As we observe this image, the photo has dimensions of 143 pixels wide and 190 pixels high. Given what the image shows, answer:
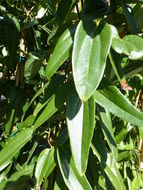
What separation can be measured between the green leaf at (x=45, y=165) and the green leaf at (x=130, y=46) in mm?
215

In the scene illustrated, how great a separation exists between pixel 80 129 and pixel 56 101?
0.08 meters

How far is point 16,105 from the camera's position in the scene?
791mm

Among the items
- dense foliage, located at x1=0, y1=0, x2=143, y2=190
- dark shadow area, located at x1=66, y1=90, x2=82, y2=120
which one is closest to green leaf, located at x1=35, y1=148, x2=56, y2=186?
dense foliage, located at x1=0, y1=0, x2=143, y2=190

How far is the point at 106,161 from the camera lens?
556mm

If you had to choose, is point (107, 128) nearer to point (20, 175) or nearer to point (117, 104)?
point (117, 104)

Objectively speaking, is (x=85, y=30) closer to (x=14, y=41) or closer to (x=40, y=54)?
(x=40, y=54)

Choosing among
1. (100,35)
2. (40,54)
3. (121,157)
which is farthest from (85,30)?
(121,157)

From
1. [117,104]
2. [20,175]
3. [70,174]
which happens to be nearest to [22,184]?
[20,175]

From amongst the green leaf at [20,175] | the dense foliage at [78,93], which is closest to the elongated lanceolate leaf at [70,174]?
the dense foliage at [78,93]

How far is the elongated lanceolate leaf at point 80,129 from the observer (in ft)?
1.37

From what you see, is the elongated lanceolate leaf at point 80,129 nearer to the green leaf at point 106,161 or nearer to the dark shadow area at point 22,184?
the green leaf at point 106,161

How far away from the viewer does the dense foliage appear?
0.43 metres

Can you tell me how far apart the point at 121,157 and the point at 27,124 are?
273 millimetres

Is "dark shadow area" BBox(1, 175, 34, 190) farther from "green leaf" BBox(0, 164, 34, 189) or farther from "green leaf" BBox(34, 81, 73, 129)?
"green leaf" BBox(34, 81, 73, 129)
